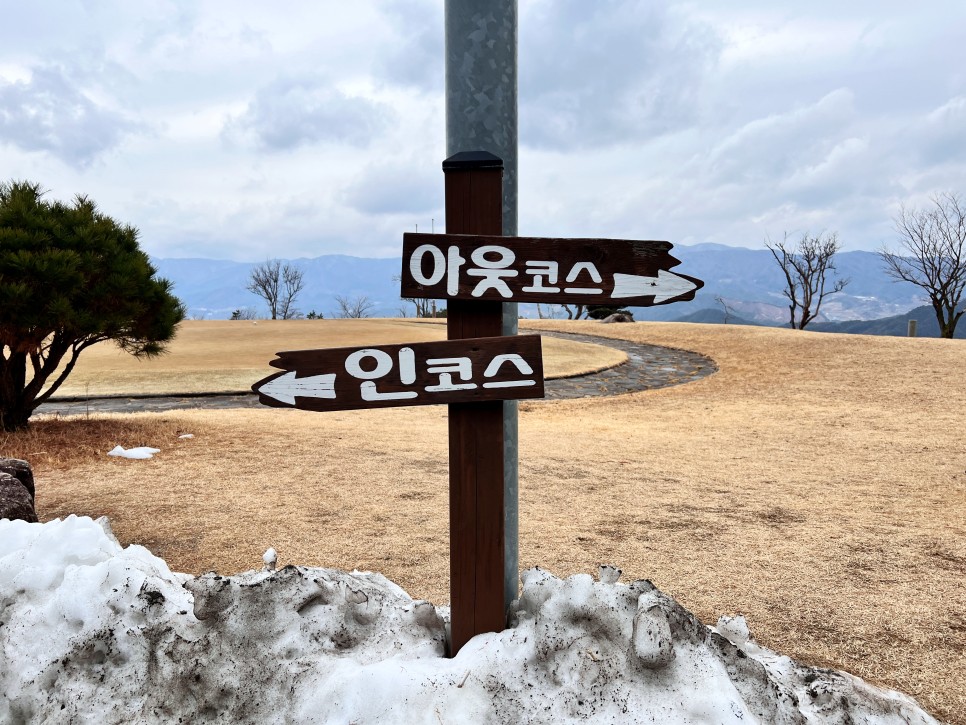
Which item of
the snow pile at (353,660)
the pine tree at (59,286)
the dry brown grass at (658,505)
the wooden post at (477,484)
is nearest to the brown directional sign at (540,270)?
the wooden post at (477,484)

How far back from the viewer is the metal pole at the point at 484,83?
9.18 feet

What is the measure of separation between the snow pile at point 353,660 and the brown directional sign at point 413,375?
28.6 inches

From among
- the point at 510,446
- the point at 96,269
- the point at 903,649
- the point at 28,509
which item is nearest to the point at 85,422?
the point at 96,269

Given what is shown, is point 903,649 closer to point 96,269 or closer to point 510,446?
point 510,446

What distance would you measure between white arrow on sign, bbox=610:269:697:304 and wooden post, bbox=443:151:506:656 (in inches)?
17.8

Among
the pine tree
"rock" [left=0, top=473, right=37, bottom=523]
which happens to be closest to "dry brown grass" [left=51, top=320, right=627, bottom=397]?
the pine tree

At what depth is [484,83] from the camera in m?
2.81

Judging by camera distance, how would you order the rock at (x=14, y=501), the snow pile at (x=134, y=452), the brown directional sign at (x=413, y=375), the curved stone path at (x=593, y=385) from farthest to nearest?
the curved stone path at (x=593, y=385)
the snow pile at (x=134, y=452)
the rock at (x=14, y=501)
the brown directional sign at (x=413, y=375)

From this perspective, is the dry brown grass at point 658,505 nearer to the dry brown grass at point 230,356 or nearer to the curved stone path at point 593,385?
the curved stone path at point 593,385

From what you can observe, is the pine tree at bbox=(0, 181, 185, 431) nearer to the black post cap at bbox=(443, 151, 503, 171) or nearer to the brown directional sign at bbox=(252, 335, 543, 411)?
the brown directional sign at bbox=(252, 335, 543, 411)

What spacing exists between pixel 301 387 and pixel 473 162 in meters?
1.02

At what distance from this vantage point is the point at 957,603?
3.85 m

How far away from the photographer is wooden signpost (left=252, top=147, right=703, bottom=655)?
238 cm

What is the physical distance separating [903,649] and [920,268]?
3249 cm
